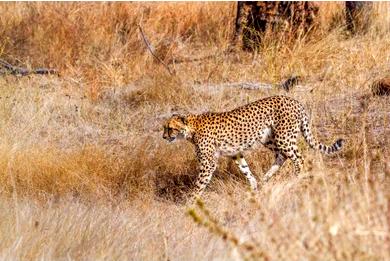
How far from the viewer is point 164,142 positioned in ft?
31.5

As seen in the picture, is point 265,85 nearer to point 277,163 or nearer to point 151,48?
point 151,48

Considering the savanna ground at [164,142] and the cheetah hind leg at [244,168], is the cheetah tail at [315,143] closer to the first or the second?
the savanna ground at [164,142]

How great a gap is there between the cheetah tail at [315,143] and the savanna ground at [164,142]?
4.3 inches

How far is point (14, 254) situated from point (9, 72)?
6261 millimetres

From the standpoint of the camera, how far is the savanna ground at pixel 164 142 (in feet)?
16.8

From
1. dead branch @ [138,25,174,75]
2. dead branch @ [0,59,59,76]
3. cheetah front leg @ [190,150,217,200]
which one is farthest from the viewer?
dead branch @ [0,59,59,76]

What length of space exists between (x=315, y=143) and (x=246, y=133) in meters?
0.55

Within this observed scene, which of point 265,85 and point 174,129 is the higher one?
point 174,129

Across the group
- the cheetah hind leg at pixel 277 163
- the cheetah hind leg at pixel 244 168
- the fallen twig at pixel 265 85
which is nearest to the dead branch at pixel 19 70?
the fallen twig at pixel 265 85

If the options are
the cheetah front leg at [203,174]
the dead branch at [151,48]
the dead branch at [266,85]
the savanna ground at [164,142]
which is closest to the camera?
the savanna ground at [164,142]

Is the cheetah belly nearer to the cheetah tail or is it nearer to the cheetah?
the cheetah

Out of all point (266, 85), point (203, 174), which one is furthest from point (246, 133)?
point (266, 85)

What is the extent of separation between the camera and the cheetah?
849cm

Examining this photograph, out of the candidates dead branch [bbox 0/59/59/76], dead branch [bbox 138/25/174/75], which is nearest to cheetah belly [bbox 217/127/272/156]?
dead branch [bbox 138/25/174/75]
